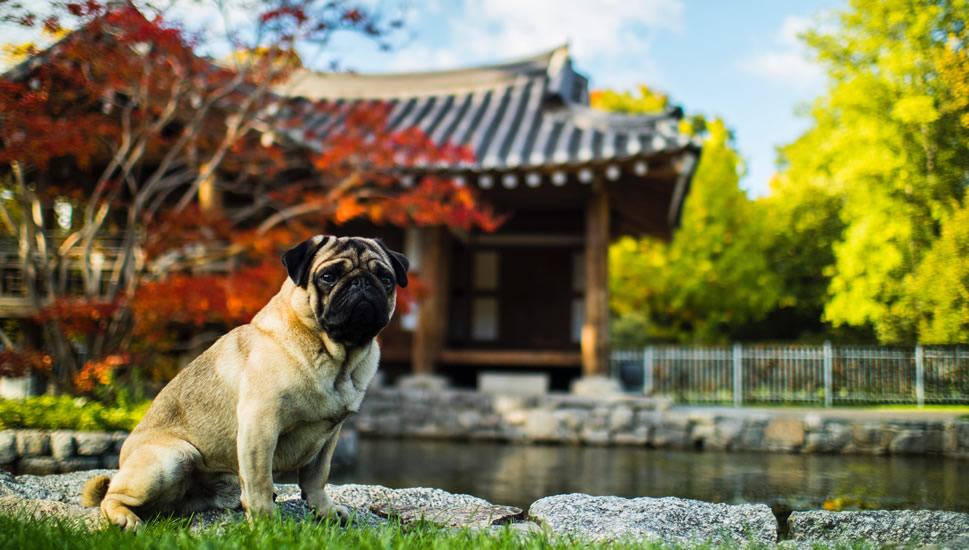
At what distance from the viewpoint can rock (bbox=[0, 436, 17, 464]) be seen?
5396mm

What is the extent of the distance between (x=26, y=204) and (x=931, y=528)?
7748mm

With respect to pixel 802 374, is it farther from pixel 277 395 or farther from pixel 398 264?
pixel 277 395

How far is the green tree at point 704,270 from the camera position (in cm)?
1106

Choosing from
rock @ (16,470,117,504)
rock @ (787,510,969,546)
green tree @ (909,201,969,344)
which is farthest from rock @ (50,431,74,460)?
green tree @ (909,201,969,344)

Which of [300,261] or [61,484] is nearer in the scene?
[300,261]

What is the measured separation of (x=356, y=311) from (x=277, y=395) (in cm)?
51

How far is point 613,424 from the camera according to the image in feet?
34.0

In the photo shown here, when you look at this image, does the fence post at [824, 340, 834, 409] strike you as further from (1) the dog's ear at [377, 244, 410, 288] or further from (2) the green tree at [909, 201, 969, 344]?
(1) the dog's ear at [377, 244, 410, 288]

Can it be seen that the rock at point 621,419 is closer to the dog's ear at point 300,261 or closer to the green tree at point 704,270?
the green tree at point 704,270

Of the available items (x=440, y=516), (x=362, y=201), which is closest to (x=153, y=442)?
(x=440, y=516)

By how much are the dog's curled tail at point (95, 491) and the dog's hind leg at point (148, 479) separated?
31cm

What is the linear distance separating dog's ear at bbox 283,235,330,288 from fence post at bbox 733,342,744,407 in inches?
414

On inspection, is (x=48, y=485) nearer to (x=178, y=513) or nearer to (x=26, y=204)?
(x=178, y=513)

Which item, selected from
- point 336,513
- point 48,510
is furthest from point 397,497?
point 48,510
